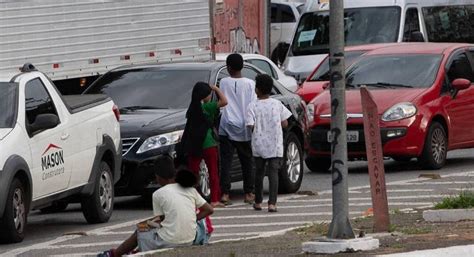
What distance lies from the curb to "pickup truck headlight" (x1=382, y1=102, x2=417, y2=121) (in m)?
6.30

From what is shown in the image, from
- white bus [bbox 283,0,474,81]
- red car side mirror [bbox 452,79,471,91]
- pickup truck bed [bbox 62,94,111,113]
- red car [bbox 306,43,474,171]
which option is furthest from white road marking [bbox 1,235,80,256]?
white bus [bbox 283,0,474,81]

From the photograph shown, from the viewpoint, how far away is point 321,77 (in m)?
24.1

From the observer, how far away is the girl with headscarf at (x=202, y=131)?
1628 cm

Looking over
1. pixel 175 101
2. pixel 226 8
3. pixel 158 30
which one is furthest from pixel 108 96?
pixel 226 8

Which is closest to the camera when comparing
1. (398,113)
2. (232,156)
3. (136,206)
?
(232,156)

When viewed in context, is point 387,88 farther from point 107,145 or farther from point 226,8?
point 226,8

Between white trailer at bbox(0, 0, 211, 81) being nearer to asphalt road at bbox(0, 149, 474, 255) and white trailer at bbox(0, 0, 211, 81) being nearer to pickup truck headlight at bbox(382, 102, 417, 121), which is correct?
asphalt road at bbox(0, 149, 474, 255)

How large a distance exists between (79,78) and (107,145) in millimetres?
7726

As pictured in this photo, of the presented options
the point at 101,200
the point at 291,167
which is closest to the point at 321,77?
the point at 291,167

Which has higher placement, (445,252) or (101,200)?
(445,252)

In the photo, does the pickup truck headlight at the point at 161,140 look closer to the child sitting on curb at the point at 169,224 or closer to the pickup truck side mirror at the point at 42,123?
the pickup truck side mirror at the point at 42,123

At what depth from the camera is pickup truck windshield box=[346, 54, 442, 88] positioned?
2134 cm

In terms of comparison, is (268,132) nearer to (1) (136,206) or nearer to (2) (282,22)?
(1) (136,206)

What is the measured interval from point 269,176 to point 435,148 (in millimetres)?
4887
